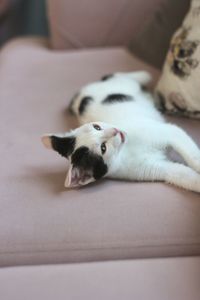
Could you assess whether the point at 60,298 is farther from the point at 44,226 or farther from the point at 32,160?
the point at 32,160

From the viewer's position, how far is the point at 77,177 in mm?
1112

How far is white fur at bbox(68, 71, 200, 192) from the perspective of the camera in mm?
1134

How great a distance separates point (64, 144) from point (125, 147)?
16 centimetres

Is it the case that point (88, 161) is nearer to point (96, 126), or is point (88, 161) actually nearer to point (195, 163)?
point (96, 126)

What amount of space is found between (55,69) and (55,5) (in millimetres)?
308

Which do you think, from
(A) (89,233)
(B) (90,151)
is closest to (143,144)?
(B) (90,151)

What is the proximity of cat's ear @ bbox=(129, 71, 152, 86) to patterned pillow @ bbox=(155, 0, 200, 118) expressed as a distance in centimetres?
9

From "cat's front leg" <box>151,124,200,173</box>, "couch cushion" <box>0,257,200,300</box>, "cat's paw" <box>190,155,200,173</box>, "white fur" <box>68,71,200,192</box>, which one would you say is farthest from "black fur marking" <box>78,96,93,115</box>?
"couch cushion" <box>0,257,200,300</box>

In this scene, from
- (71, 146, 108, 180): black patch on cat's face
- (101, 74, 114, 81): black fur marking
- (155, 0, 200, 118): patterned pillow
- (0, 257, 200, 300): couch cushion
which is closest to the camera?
(0, 257, 200, 300): couch cushion

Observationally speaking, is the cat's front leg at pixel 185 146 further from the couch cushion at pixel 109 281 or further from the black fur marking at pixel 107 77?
the black fur marking at pixel 107 77

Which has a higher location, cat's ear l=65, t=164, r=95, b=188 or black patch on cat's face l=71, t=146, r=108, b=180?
black patch on cat's face l=71, t=146, r=108, b=180

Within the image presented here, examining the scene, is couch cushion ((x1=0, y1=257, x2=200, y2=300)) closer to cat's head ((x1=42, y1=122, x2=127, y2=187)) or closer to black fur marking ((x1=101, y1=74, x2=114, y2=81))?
cat's head ((x1=42, y1=122, x2=127, y2=187))

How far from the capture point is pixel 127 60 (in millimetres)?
1827

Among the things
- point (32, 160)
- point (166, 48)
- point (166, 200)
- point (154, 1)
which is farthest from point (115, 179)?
point (154, 1)
